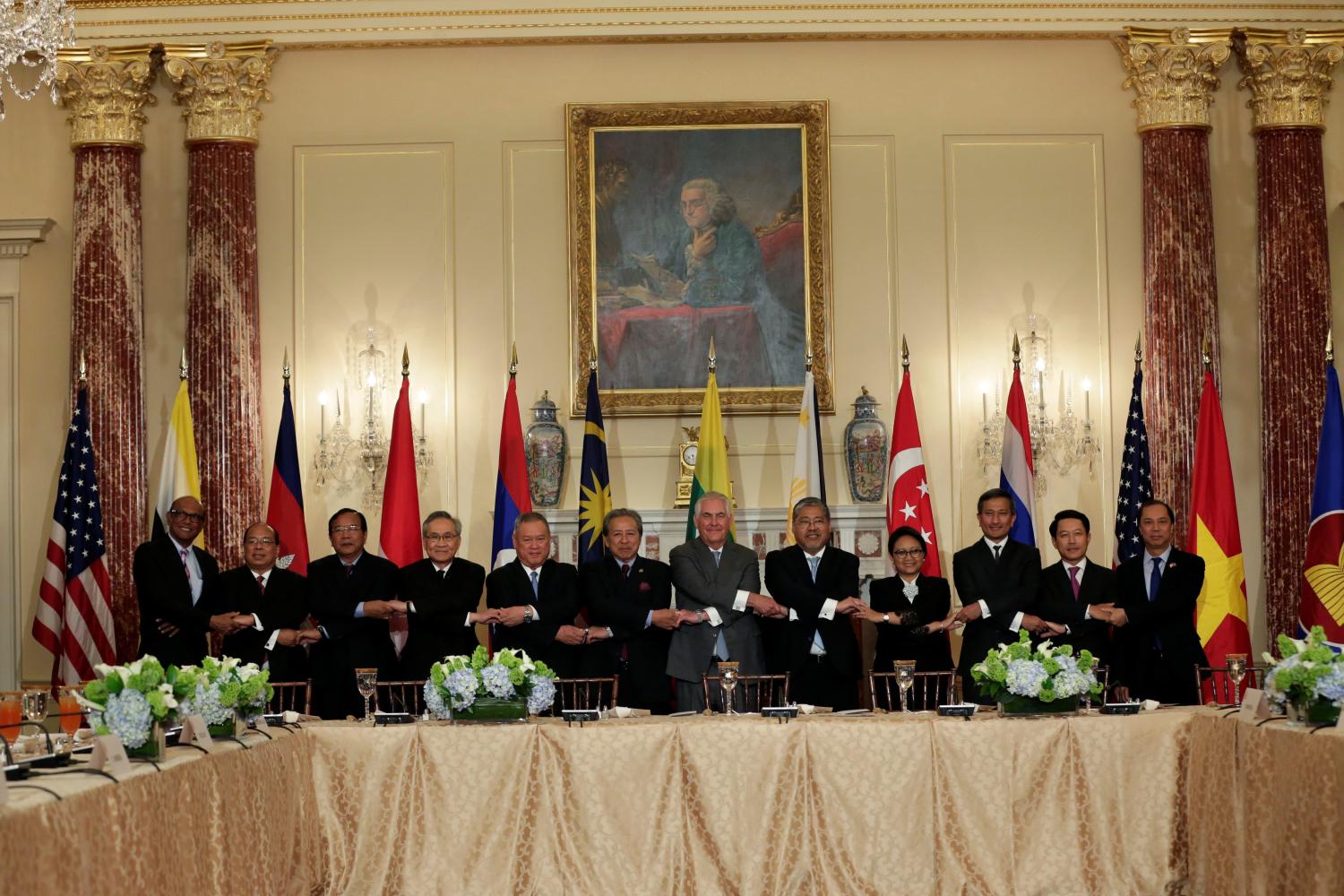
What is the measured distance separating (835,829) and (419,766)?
5.19 ft

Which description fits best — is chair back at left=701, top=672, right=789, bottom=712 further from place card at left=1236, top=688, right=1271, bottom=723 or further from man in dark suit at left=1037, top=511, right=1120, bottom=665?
place card at left=1236, top=688, right=1271, bottom=723

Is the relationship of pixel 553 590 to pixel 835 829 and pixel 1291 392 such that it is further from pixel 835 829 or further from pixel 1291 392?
pixel 1291 392

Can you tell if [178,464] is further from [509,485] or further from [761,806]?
[761,806]

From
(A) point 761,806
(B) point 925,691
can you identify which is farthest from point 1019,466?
(A) point 761,806

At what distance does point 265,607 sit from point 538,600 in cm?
139

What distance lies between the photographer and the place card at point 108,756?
446 cm

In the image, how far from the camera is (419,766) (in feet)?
19.4

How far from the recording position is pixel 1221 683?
27.4ft

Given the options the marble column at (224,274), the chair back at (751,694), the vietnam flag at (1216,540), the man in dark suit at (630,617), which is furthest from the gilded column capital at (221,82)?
the vietnam flag at (1216,540)

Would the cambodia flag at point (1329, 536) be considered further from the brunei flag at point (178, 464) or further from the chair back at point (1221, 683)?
the brunei flag at point (178, 464)

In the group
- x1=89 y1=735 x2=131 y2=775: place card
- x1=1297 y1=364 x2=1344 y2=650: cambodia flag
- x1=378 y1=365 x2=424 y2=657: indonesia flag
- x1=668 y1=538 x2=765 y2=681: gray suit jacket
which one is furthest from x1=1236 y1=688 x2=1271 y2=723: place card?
x1=378 y1=365 x2=424 y2=657: indonesia flag

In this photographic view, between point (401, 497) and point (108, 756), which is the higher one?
point (401, 497)

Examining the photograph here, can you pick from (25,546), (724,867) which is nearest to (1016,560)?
(724,867)

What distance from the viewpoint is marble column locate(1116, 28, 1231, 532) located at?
31.1 ft
